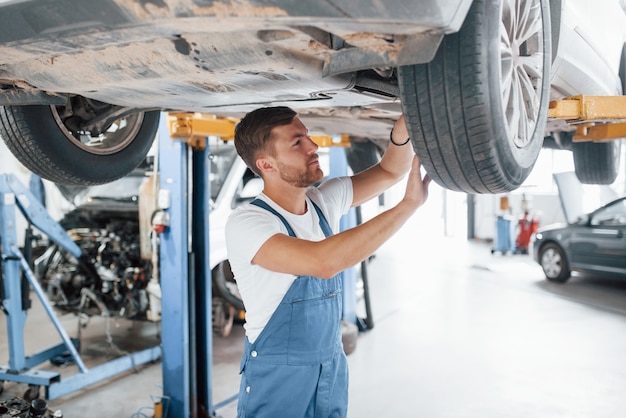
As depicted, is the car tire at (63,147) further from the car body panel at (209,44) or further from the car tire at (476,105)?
the car tire at (476,105)

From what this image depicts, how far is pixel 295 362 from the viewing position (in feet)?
5.69

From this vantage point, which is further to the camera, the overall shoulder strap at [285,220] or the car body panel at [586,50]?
the car body panel at [586,50]

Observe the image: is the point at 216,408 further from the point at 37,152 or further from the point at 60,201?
the point at 60,201

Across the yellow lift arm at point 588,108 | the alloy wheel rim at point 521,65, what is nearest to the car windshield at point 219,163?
the yellow lift arm at point 588,108

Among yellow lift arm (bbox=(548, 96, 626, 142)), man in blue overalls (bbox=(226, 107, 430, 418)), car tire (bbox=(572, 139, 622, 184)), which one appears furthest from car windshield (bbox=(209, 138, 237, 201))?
yellow lift arm (bbox=(548, 96, 626, 142))

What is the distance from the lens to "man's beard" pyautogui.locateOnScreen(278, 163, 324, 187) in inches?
70.6

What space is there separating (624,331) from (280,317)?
4665mm

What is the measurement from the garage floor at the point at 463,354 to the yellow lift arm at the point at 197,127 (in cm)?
172

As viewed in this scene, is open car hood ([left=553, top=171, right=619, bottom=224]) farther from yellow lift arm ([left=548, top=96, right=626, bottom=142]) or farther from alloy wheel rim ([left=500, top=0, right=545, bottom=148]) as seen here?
alloy wheel rim ([left=500, top=0, right=545, bottom=148])

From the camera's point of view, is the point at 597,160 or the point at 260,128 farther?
the point at 597,160

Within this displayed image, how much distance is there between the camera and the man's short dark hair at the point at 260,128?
5.94 ft

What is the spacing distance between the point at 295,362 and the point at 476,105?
38.9 inches

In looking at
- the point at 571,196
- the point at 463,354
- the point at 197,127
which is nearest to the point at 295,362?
the point at 197,127

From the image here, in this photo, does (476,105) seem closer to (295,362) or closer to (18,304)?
(295,362)
